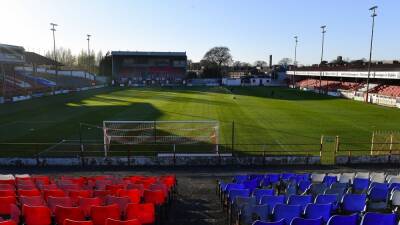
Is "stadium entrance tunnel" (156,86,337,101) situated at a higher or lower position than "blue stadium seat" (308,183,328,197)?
lower

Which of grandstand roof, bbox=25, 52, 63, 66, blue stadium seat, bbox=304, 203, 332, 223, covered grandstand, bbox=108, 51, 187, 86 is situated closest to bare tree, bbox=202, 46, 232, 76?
covered grandstand, bbox=108, 51, 187, 86

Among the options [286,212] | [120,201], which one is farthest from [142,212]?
→ [286,212]

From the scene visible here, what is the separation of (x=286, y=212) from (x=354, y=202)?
8.41 feet

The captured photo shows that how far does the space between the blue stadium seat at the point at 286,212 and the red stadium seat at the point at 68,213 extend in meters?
4.56

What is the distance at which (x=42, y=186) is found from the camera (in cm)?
1209

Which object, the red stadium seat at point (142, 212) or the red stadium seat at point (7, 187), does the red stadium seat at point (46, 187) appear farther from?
the red stadium seat at point (142, 212)

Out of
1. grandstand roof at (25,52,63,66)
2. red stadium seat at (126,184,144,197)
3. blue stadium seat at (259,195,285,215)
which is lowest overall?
red stadium seat at (126,184,144,197)

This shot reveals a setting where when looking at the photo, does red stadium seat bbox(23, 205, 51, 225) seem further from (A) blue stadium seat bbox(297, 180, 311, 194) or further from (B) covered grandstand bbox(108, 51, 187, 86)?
(B) covered grandstand bbox(108, 51, 187, 86)

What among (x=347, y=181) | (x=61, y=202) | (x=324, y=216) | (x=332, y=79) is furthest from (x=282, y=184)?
(x=332, y=79)

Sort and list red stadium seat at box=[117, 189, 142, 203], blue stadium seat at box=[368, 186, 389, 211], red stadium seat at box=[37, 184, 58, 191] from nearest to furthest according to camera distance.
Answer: red stadium seat at box=[117, 189, 142, 203], blue stadium seat at box=[368, 186, 389, 211], red stadium seat at box=[37, 184, 58, 191]

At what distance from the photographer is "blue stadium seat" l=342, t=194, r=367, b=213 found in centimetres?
1062

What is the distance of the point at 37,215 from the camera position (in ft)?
30.6

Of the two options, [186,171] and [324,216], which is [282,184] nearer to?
[324,216]

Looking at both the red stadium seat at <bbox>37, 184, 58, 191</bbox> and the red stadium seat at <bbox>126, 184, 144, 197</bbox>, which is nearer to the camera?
the red stadium seat at <bbox>37, 184, 58, 191</bbox>
